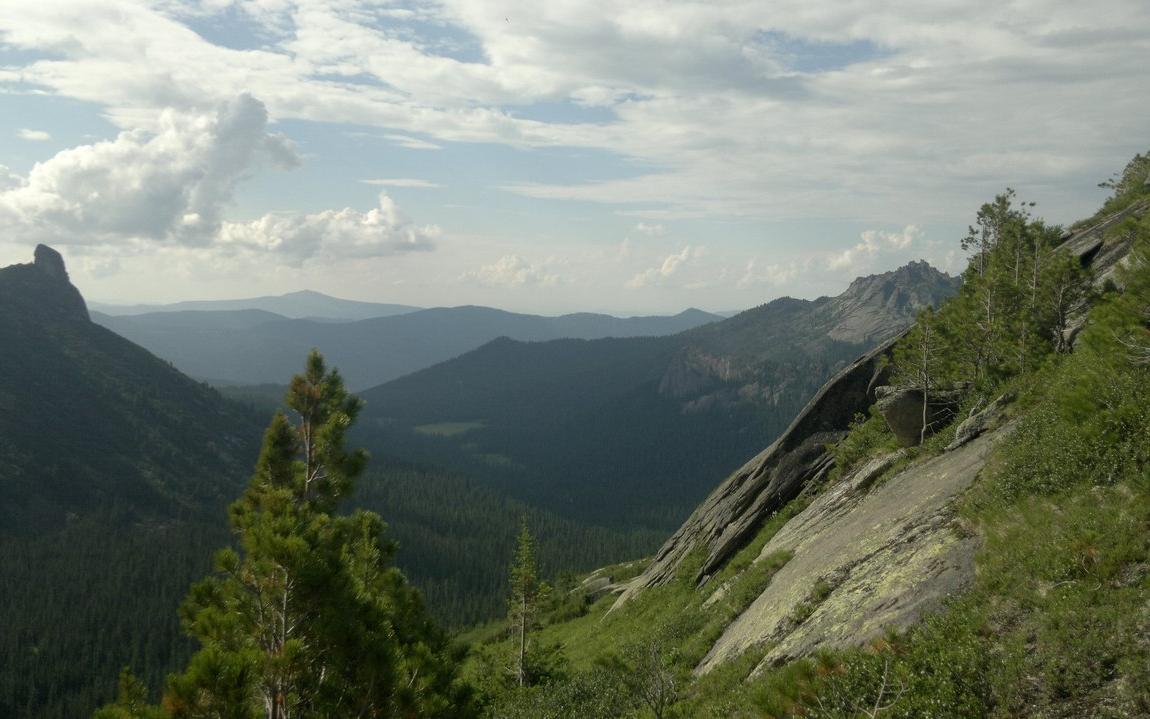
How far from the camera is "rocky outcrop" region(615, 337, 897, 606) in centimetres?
4494

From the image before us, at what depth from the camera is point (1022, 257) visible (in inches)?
1948

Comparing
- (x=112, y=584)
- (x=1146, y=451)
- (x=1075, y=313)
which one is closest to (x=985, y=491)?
(x=1146, y=451)

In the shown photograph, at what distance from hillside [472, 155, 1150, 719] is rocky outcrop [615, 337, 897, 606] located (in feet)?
0.92

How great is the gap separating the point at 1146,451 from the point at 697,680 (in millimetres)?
15542

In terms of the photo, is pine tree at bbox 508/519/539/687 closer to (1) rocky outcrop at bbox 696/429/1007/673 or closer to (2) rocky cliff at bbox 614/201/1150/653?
(2) rocky cliff at bbox 614/201/1150/653

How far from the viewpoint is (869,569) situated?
21.6 m

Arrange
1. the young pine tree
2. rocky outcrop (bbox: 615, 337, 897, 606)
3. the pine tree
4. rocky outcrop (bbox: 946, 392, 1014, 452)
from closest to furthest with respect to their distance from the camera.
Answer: the young pine tree, rocky outcrop (bbox: 946, 392, 1014, 452), rocky outcrop (bbox: 615, 337, 897, 606), the pine tree

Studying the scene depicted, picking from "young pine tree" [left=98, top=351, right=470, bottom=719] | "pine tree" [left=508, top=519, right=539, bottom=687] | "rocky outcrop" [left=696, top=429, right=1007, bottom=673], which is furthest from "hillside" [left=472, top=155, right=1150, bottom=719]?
"young pine tree" [left=98, top=351, right=470, bottom=719]

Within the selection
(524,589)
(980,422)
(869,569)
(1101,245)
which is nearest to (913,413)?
(980,422)

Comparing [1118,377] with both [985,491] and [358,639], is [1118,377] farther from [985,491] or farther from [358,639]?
[358,639]

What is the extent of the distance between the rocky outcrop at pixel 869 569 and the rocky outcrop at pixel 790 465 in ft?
39.0

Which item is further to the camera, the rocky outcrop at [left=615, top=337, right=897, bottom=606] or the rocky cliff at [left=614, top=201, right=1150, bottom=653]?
the rocky outcrop at [left=615, top=337, right=897, bottom=606]

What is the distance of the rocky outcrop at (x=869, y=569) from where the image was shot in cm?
1811

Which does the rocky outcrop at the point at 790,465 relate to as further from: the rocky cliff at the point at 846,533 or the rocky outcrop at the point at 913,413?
the rocky outcrop at the point at 913,413
